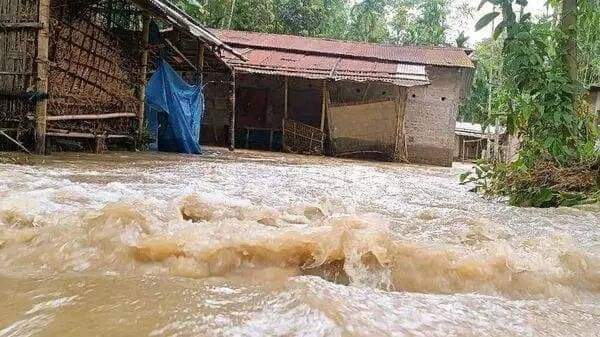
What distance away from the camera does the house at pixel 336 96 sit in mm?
13961

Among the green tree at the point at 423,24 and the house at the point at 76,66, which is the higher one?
the green tree at the point at 423,24

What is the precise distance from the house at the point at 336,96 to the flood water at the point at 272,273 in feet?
32.4

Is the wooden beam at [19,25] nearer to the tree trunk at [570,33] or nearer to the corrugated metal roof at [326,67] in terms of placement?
the corrugated metal roof at [326,67]

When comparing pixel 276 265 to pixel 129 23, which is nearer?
pixel 276 265

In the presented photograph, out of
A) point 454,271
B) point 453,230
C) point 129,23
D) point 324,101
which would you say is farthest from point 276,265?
point 324,101

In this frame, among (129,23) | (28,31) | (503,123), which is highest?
(129,23)

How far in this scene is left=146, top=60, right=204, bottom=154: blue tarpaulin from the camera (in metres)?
10.7

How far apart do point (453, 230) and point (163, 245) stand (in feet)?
6.51

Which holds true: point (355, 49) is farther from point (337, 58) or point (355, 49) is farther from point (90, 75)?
point (90, 75)

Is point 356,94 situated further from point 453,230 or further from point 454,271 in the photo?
point 454,271

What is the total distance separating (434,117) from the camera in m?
15.1

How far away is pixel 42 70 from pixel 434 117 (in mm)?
10646

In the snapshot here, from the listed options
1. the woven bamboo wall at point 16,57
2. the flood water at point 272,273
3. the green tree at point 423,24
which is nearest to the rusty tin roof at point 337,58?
the woven bamboo wall at point 16,57

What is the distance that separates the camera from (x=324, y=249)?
7.93ft
